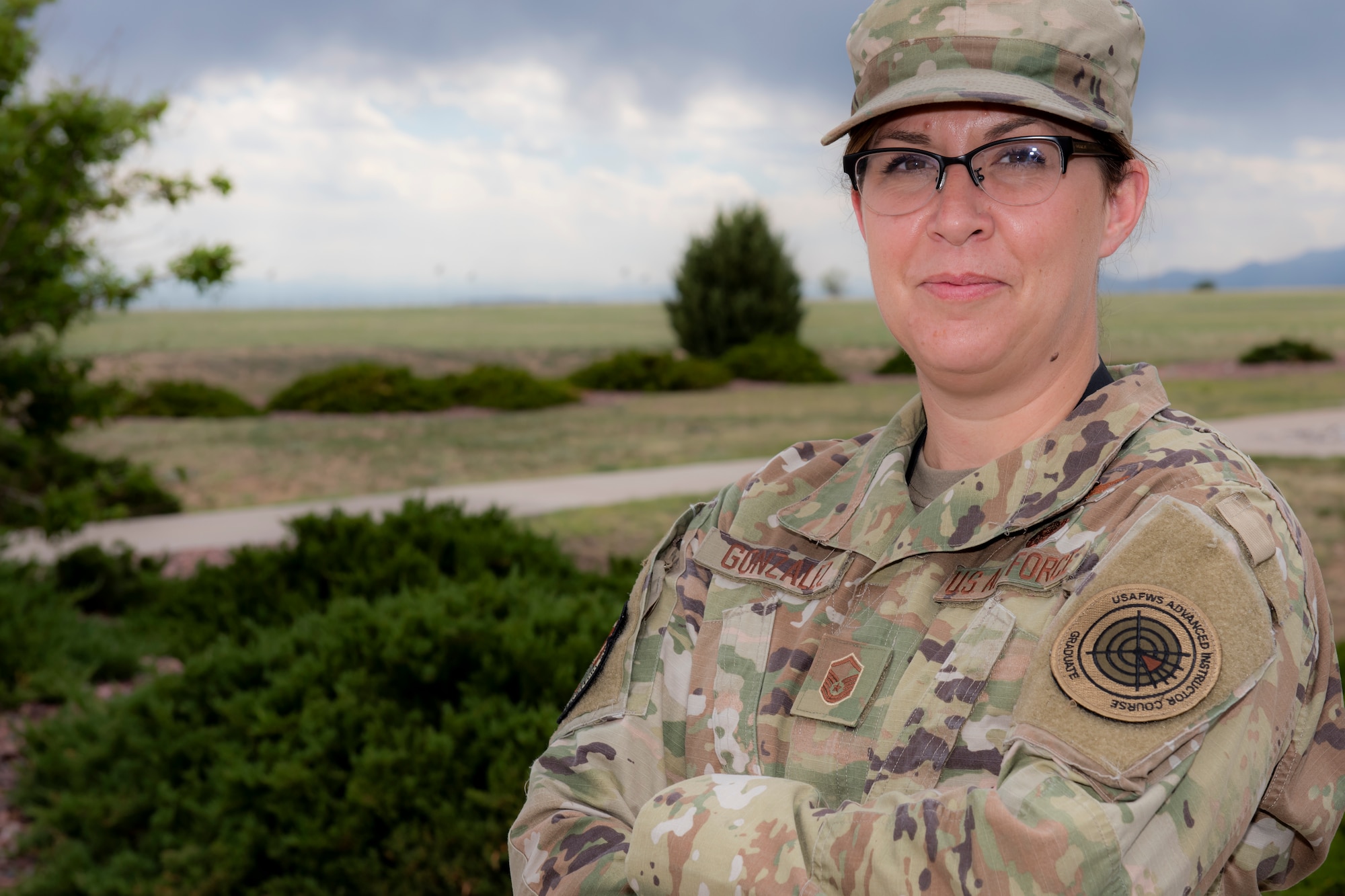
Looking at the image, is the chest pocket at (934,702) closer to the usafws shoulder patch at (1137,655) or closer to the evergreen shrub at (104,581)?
the usafws shoulder patch at (1137,655)

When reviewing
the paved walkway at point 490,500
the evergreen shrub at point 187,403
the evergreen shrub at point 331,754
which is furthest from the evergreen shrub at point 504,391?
the evergreen shrub at point 331,754

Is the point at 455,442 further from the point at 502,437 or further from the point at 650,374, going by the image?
the point at 650,374

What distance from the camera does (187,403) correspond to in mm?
21656

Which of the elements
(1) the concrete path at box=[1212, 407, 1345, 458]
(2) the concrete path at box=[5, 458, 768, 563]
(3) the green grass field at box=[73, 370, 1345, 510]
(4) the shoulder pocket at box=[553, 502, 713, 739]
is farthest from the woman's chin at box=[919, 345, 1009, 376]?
(3) the green grass field at box=[73, 370, 1345, 510]

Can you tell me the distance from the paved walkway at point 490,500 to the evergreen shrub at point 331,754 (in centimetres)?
360

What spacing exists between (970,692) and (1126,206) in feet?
2.66

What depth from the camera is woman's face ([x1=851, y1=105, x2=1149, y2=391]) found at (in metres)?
1.58

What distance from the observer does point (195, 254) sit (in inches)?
282

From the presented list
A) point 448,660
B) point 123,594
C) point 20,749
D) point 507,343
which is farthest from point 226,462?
point 507,343

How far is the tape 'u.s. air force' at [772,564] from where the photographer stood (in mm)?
1677

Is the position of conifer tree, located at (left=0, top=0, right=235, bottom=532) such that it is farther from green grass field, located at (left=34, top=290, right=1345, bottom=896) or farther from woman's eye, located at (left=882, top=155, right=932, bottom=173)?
woman's eye, located at (left=882, top=155, right=932, bottom=173)

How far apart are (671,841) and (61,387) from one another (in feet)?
23.5

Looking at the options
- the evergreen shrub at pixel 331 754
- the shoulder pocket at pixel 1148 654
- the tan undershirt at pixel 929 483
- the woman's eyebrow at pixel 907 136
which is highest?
the woman's eyebrow at pixel 907 136

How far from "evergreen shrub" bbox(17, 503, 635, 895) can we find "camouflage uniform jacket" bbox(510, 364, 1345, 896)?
6.35ft
